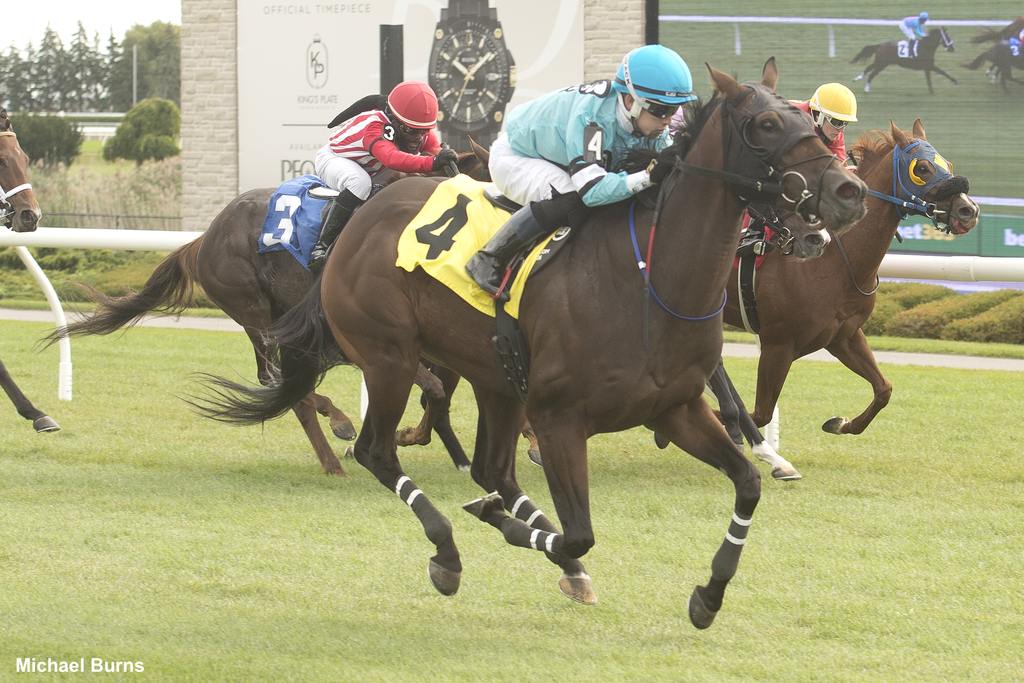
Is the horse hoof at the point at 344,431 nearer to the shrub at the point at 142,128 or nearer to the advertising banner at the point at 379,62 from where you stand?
the advertising banner at the point at 379,62

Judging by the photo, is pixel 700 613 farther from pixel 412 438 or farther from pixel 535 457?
pixel 412 438

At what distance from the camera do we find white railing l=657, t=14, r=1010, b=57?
45.5 feet

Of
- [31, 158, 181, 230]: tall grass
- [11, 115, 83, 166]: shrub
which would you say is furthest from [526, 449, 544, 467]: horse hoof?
[11, 115, 83, 166]: shrub

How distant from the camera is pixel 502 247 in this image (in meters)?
4.48

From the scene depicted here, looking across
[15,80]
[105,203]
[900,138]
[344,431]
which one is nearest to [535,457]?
[344,431]

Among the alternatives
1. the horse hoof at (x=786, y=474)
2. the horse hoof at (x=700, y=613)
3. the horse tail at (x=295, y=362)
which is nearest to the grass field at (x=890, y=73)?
the horse hoof at (x=786, y=474)

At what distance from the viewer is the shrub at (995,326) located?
40.0 ft

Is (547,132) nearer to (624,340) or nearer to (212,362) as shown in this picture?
(624,340)

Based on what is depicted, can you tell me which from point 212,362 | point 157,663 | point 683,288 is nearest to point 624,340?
point 683,288

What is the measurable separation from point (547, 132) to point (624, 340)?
0.79 meters

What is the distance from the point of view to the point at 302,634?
13.7ft

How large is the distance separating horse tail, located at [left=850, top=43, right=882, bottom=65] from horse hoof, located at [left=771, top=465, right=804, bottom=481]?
888cm

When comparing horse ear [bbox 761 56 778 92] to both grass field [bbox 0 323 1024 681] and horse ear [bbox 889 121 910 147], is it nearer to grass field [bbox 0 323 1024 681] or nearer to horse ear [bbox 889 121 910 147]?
grass field [bbox 0 323 1024 681]

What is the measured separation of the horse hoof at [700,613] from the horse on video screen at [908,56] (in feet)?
35.9
